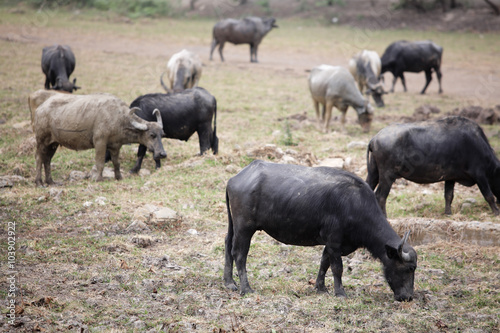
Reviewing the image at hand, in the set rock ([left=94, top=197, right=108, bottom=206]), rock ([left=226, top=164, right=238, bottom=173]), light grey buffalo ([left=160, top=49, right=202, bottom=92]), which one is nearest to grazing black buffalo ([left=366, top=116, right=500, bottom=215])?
rock ([left=226, top=164, right=238, bottom=173])

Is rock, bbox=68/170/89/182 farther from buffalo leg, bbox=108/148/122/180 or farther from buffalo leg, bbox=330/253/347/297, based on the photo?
buffalo leg, bbox=330/253/347/297

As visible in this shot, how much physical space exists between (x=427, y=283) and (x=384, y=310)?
3.92ft

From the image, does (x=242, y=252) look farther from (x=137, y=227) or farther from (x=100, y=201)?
(x=100, y=201)

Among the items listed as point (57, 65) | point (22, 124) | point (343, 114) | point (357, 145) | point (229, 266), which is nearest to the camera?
point (229, 266)

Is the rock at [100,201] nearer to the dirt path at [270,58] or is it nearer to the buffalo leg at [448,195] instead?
the buffalo leg at [448,195]

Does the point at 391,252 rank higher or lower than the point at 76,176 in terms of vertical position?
higher

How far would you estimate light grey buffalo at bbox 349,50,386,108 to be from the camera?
59.9 feet

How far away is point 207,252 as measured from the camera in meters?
7.55

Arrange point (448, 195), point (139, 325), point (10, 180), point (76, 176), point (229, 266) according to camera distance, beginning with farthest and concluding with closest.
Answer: point (76, 176)
point (10, 180)
point (448, 195)
point (229, 266)
point (139, 325)

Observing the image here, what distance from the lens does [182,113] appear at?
37.8 ft

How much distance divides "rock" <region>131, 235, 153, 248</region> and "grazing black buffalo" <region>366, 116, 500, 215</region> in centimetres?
387

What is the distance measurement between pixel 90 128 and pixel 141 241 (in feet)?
11.3

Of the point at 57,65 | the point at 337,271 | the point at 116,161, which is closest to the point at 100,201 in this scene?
the point at 116,161

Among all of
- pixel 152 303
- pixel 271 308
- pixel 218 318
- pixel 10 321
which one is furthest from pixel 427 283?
pixel 10 321
